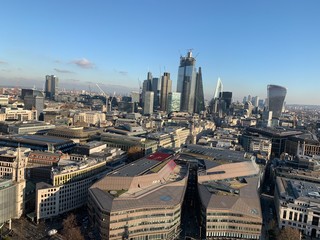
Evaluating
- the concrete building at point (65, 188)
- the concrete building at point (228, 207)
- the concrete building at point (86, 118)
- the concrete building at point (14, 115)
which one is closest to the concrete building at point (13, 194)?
the concrete building at point (65, 188)

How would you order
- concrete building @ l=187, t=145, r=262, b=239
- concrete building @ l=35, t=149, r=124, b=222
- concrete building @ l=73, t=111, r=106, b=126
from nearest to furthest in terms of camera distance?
concrete building @ l=187, t=145, r=262, b=239 → concrete building @ l=35, t=149, r=124, b=222 → concrete building @ l=73, t=111, r=106, b=126

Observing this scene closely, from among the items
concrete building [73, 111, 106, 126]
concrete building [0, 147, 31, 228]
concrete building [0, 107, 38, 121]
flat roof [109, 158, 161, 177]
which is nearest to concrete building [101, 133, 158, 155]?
Result: flat roof [109, 158, 161, 177]

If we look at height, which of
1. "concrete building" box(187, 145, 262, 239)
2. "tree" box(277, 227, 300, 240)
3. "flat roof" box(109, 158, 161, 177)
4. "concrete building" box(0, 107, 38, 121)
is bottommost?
"tree" box(277, 227, 300, 240)

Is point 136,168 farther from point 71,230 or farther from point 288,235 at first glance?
point 288,235

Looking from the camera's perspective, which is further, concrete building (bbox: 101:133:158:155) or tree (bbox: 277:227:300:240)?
concrete building (bbox: 101:133:158:155)

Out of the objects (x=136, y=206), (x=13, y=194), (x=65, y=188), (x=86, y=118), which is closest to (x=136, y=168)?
(x=65, y=188)

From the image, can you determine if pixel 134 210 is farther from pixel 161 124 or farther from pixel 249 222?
pixel 161 124

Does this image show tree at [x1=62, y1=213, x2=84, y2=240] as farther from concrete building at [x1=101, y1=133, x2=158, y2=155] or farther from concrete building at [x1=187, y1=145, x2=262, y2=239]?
concrete building at [x1=101, y1=133, x2=158, y2=155]

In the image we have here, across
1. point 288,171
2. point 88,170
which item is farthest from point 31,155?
point 288,171

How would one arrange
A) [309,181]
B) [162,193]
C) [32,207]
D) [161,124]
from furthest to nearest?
[161,124] < [309,181] < [32,207] < [162,193]
